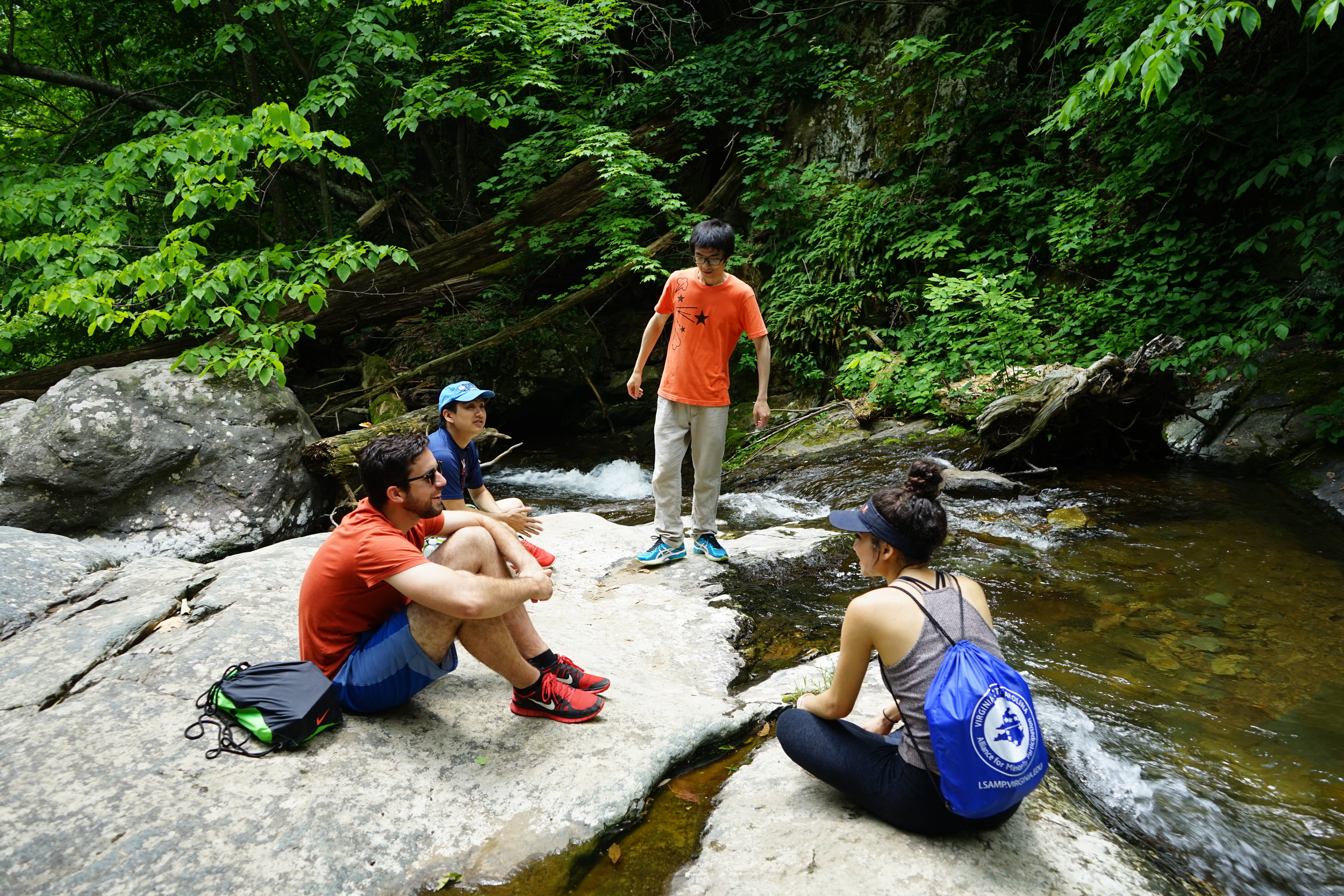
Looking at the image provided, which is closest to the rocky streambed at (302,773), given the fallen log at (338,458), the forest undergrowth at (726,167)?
the forest undergrowth at (726,167)

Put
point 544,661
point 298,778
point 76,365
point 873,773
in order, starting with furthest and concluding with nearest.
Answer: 1. point 76,365
2. point 544,661
3. point 298,778
4. point 873,773

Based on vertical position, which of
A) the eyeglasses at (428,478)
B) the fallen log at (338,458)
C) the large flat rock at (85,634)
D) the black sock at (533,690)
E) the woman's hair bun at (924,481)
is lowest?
the fallen log at (338,458)

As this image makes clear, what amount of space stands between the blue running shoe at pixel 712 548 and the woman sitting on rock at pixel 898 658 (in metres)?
2.51

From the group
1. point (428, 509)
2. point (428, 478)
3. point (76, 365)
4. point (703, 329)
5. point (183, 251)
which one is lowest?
point (76, 365)

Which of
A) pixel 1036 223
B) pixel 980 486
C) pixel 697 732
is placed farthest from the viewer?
pixel 1036 223

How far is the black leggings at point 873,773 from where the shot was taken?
2055mm

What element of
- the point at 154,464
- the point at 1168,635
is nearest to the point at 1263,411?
the point at 1168,635

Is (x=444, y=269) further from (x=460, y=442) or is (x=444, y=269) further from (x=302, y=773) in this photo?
(x=302, y=773)

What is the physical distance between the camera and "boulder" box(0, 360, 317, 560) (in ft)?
20.5

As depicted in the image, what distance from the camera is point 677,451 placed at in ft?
15.7

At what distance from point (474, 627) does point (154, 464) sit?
558cm

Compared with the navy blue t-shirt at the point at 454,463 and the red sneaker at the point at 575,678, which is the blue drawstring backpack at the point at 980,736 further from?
the navy blue t-shirt at the point at 454,463

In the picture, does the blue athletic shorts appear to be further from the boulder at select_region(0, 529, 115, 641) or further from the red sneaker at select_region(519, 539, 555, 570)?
the boulder at select_region(0, 529, 115, 641)

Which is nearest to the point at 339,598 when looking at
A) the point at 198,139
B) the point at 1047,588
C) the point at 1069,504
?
the point at 1047,588
